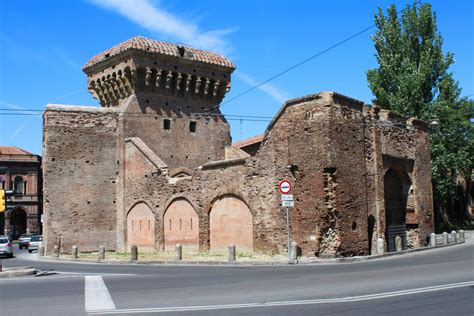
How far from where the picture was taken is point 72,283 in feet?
45.6

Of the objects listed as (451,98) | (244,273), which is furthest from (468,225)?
(244,273)

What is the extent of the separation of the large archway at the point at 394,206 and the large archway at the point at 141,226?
507 inches

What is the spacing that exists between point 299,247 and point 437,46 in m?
20.3

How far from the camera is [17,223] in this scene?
220ft

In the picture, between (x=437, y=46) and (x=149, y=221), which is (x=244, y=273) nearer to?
(x=149, y=221)

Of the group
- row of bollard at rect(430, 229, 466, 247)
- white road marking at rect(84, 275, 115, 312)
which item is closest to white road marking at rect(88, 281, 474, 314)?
white road marking at rect(84, 275, 115, 312)

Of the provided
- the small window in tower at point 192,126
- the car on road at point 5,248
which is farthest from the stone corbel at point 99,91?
the car on road at point 5,248

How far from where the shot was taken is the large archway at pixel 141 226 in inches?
1150

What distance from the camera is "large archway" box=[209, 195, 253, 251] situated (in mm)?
23594

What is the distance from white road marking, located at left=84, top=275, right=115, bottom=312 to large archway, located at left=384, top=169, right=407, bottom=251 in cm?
1474

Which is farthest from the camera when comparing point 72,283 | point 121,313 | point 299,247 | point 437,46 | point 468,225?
point 468,225

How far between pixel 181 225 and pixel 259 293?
1678 centimetres

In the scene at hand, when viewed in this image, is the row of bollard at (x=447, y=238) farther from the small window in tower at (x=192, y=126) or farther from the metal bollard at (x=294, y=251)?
the small window in tower at (x=192, y=126)

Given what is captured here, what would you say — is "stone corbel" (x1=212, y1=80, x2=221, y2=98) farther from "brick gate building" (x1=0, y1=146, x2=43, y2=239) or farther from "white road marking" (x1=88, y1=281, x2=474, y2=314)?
"brick gate building" (x1=0, y1=146, x2=43, y2=239)
